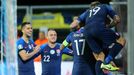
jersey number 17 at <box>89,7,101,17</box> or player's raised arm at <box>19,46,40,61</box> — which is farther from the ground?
jersey number 17 at <box>89,7,101,17</box>

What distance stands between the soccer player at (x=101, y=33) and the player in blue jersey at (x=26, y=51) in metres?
1.29

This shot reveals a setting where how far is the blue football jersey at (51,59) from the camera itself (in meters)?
11.9

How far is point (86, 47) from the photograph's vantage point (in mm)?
11102

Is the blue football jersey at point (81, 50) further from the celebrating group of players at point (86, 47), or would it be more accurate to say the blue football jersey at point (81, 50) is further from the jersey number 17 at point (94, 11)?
the jersey number 17 at point (94, 11)

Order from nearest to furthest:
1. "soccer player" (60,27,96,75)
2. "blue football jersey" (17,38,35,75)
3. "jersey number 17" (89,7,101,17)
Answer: "jersey number 17" (89,7,101,17)
"soccer player" (60,27,96,75)
"blue football jersey" (17,38,35,75)

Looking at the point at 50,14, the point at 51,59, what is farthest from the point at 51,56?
the point at 50,14

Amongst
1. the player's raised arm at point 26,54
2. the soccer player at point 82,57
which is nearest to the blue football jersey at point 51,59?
the player's raised arm at point 26,54

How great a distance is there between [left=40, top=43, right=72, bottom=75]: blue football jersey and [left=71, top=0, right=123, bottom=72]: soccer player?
1.41 metres

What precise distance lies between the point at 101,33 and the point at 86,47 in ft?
2.30

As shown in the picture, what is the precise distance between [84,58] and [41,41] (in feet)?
13.8

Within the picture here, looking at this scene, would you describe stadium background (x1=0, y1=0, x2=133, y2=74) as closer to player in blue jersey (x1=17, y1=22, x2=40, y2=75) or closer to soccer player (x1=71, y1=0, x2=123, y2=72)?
player in blue jersey (x1=17, y1=22, x2=40, y2=75)

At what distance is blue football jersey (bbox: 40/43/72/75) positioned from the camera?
469 inches

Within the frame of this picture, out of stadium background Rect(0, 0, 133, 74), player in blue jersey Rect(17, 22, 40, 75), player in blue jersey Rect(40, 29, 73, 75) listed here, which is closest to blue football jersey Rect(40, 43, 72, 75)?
player in blue jersey Rect(40, 29, 73, 75)

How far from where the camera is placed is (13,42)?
29.8 ft
